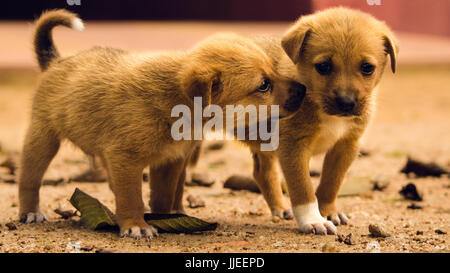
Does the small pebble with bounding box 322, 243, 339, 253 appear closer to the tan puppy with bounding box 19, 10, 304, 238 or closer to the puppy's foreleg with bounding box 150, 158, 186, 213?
the tan puppy with bounding box 19, 10, 304, 238

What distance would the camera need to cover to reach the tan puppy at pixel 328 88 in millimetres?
4500

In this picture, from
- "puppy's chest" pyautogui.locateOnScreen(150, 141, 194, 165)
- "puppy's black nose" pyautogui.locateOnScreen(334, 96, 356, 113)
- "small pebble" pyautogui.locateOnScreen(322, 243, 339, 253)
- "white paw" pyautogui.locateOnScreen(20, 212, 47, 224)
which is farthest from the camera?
"white paw" pyautogui.locateOnScreen(20, 212, 47, 224)

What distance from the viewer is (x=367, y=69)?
4566mm

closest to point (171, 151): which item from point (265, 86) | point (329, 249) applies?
point (265, 86)

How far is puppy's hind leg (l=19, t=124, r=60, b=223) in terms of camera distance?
5.12 m

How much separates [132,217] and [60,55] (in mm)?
1803

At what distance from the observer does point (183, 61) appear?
476 centimetres

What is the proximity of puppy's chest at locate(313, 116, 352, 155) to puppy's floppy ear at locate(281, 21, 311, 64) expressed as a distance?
52 centimetres

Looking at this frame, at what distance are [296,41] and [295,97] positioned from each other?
41 centimetres

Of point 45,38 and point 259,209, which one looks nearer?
point 45,38

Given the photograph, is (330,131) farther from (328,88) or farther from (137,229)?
(137,229)

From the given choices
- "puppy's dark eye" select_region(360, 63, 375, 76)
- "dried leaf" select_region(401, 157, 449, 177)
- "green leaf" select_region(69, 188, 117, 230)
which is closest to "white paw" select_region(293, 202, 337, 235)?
"puppy's dark eye" select_region(360, 63, 375, 76)

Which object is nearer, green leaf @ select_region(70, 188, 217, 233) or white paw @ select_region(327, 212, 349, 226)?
green leaf @ select_region(70, 188, 217, 233)
